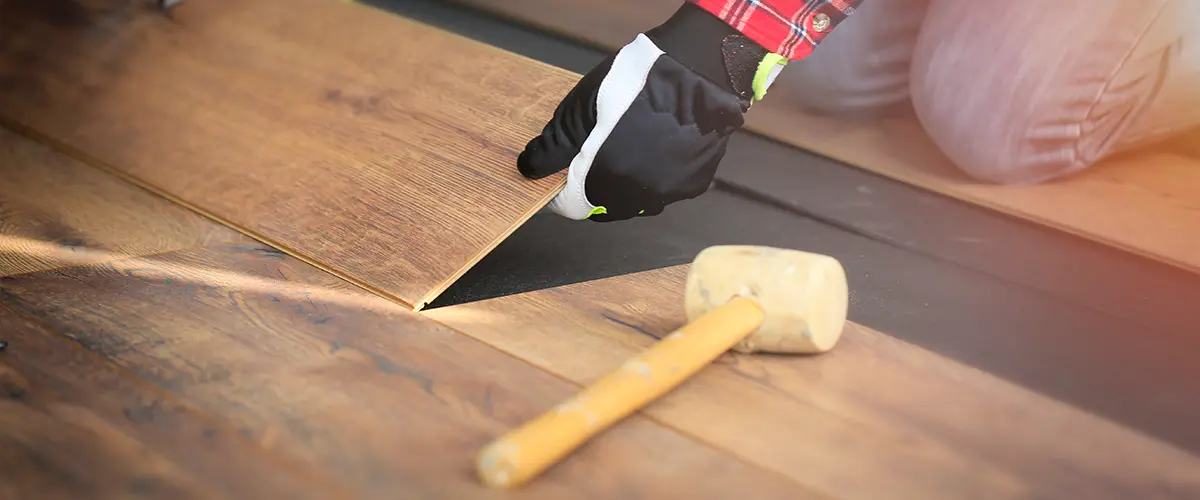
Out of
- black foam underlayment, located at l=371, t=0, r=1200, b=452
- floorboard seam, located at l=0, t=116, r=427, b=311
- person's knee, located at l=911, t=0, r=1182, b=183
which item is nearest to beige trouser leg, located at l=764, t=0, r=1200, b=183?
person's knee, located at l=911, t=0, r=1182, b=183

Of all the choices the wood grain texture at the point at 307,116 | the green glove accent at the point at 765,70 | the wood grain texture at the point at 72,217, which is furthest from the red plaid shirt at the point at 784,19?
the wood grain texture at the point at 72,217

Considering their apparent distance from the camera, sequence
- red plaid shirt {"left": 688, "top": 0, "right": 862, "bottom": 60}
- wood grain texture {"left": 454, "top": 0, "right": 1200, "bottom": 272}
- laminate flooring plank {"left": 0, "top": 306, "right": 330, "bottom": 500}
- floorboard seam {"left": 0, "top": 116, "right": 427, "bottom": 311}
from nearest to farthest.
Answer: laminate flooring plank {"left": 0, "top": 306, "right": 330, "bottom": 500} < floorboard seam {"left": 0, "top": 116, "right": 427, "bottom": 311} < red plaid shirt {"left": 688, "top": 0, "right": 862, "bottom": 60} < wood grain texture {"left": 454, "top": 0, "right": 1200, "bottom": 272}

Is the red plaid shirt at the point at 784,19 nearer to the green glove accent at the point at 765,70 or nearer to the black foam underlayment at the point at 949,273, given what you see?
the green glove accent at the point at 765,70

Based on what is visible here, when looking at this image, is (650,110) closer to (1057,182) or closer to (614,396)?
(614,396)

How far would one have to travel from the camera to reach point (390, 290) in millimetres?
851

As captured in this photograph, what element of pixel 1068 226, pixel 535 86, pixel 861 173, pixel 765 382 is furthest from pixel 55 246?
pixel 1068 226

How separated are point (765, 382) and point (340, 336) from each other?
34 centimetres

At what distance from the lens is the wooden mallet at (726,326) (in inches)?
22.5

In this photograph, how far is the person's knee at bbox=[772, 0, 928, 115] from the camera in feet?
4.62

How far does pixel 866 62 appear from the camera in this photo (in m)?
1.41

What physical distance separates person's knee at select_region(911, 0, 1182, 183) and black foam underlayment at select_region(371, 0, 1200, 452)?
0.11 metres

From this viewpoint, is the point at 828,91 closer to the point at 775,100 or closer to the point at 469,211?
the point at 775,100

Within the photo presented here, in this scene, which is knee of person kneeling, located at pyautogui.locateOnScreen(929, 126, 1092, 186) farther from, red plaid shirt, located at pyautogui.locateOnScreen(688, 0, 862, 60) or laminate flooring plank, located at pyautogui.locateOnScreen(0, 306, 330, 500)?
laminate flooring plank, located at pyautogui.locateOnScreen(0, 306, 330, 500)

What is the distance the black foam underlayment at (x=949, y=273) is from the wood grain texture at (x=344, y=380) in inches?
8.4
